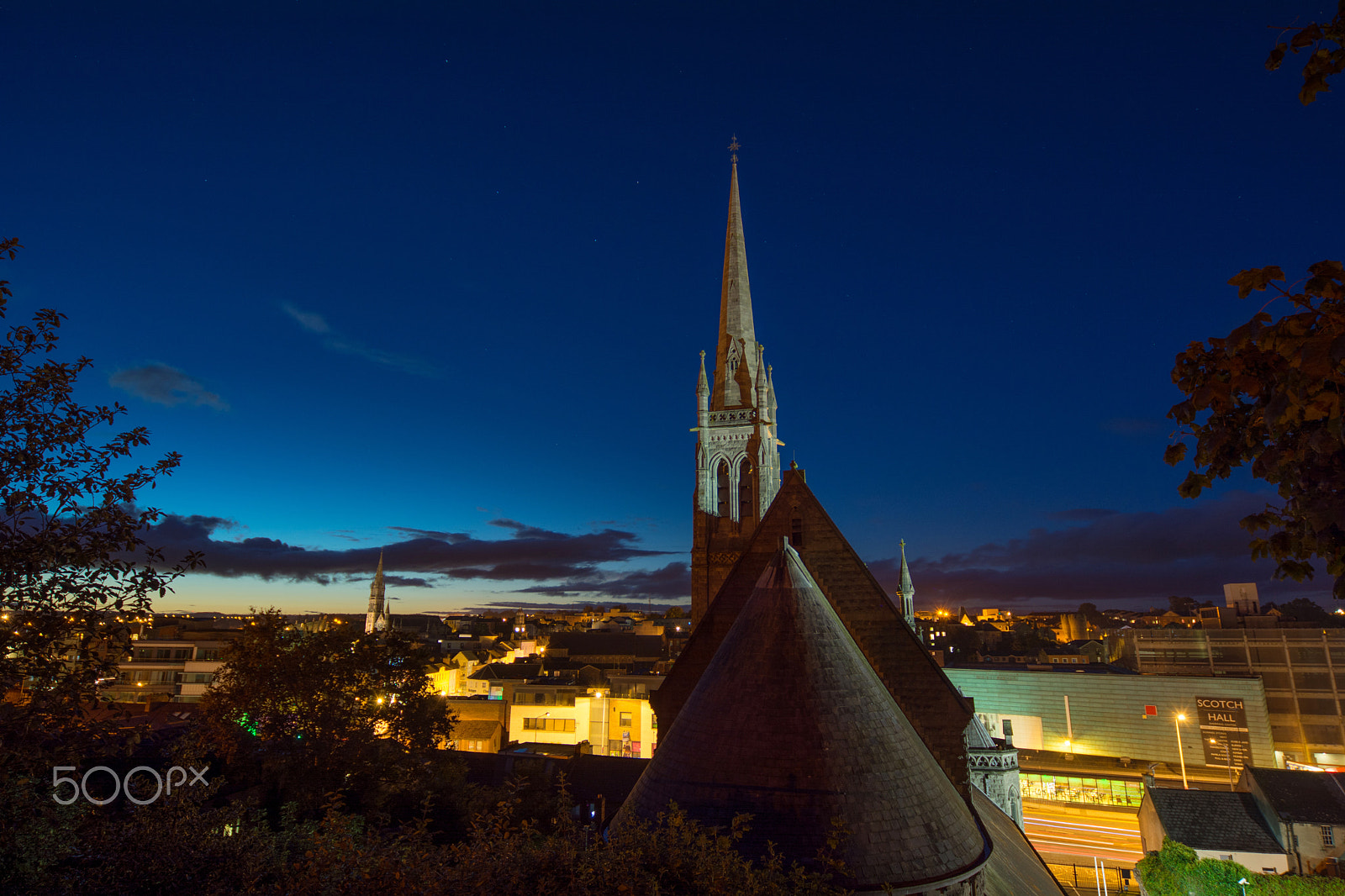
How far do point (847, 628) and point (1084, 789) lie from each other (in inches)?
1724

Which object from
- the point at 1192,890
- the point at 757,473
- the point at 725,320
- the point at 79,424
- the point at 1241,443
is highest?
the point at 725,320

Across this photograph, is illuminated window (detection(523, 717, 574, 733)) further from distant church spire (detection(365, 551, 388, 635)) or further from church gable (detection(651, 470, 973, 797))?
distant church spire (detection(365, 551, 388, 635))

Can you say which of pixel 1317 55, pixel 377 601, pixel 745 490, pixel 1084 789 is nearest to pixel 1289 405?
pixel 1317 55

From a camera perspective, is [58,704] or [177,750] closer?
[58,704]

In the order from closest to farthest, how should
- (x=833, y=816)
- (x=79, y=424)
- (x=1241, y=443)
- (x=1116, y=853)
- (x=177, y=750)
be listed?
(x=1241, y=443) < (x=79, y=424) < (x=833, y=816) < (x=177, y=750) < (x=1116, y=853)

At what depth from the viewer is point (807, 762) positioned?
30.6 feet

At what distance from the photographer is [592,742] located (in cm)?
5528

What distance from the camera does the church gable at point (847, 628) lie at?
1512 cm

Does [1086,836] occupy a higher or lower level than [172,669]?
lower

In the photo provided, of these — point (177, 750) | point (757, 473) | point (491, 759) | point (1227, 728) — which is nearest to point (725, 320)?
point (757, 473)

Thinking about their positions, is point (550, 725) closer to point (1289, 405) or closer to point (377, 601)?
point (1289, 405)

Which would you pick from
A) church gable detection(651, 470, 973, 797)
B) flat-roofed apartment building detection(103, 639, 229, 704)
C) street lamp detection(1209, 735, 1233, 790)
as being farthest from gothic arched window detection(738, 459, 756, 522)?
flat-roofed apartment building detection(103, 639, 229, 704)

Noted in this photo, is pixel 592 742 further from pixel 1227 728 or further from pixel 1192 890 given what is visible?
pixel 1227 728

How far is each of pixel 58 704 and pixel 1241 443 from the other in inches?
438
